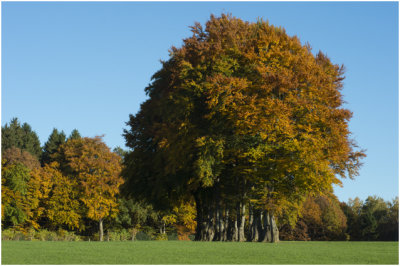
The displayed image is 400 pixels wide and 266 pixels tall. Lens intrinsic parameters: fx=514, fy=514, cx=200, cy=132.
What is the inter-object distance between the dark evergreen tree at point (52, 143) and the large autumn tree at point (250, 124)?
6320 centimetres

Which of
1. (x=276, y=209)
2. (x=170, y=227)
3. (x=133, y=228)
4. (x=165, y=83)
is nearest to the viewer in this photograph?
(x=276, y=209)

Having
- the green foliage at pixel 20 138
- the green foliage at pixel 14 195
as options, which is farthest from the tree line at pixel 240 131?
the green foliage at pixel 20 138

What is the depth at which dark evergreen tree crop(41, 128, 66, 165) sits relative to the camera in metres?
95.1

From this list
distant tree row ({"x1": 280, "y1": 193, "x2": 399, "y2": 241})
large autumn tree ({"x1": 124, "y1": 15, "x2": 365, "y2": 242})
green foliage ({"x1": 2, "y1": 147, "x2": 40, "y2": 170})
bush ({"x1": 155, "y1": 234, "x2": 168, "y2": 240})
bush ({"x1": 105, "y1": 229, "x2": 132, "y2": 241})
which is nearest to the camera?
large autumn tree ({"x1": 124, "y1": 15, "x2": 365, "y2": 242})

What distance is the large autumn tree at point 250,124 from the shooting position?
96.6 feet

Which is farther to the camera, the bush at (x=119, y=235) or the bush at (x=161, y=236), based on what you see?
the bush at (x=161, y=236)

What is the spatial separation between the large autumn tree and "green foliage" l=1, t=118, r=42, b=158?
62073 mm

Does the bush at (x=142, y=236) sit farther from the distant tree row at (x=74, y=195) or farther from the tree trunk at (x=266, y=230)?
the tree trunk at (x=266, y=230)

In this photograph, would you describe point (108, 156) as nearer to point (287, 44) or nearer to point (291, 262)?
point (287, 44)

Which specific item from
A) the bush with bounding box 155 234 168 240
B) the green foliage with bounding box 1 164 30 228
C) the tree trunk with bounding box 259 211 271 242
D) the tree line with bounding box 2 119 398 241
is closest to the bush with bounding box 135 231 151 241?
the tree line with bounding box 2 119 398 241

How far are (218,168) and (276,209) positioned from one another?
4.27m

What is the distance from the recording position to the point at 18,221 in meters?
65.9

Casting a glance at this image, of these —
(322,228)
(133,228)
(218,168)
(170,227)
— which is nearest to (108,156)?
(133,228)

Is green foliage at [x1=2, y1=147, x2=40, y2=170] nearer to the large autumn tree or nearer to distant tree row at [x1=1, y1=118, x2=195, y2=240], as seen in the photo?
distant tree row at [x1=1, y1=118, x2=195, y2=240]
